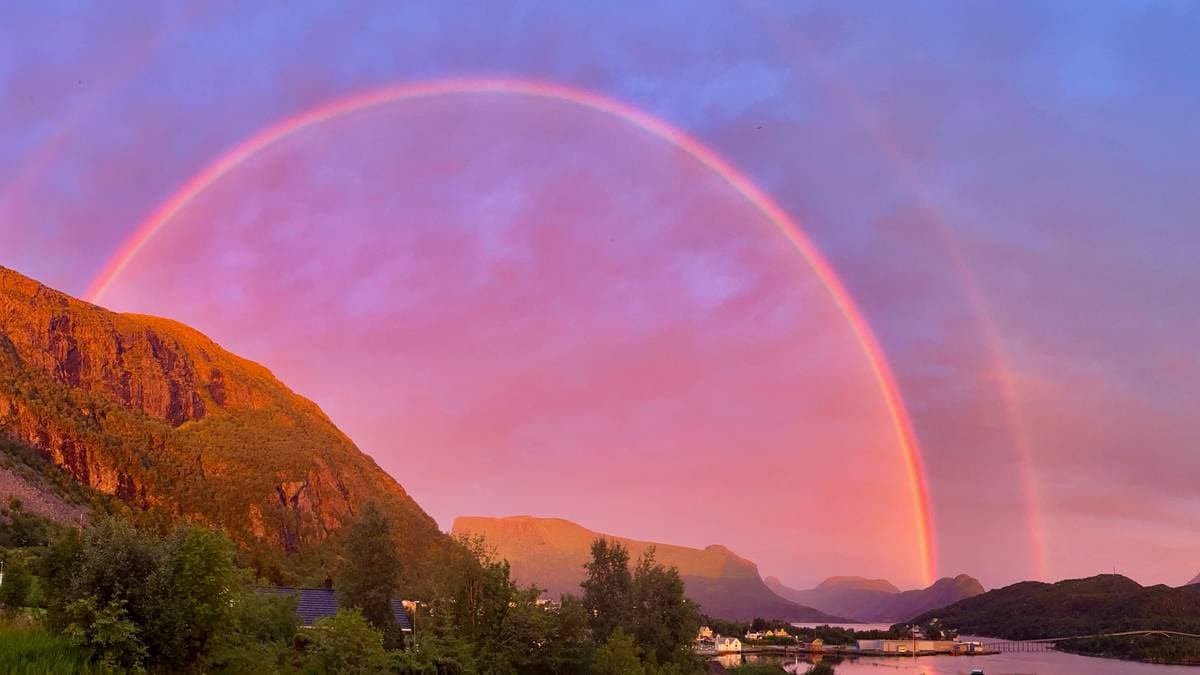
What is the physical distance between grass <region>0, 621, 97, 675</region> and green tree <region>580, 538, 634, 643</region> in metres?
43.7

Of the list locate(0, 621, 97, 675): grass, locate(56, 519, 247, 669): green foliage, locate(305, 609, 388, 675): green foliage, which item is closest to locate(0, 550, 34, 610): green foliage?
locate(56, 519, 247, 669): green foliage

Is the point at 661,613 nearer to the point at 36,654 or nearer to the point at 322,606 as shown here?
the point at 322,606

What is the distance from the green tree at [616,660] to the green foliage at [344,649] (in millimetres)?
13700

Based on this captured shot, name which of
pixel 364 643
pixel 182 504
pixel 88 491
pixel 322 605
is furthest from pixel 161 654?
pixel 182 504

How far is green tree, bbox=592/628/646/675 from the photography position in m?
44.6

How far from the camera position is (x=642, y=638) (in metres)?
65.0

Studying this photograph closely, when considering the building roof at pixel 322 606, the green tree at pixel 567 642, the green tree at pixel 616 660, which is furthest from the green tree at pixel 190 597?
the building roof at pixel 322 606

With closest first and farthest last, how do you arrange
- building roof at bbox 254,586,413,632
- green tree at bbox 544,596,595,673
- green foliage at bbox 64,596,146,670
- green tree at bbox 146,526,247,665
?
green foliage at bbox 64,596,146,670 < green tree at bbox 146,526,247,665 < green tree at bbox 544,596,595,673 < building roof at bbox 254,586,413,632

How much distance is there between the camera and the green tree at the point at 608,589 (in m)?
64.0

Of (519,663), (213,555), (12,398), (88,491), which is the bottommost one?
(519,663)

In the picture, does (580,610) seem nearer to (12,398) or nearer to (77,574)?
(77,574)

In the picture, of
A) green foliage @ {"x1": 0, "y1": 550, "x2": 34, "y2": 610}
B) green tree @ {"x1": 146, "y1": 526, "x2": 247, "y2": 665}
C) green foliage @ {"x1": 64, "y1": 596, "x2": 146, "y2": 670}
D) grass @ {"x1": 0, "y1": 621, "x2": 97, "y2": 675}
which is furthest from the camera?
green foliage @ {"x1": 0, "y1": 550, "x2": 34, "y2": 610}

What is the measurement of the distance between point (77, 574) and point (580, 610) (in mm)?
27712

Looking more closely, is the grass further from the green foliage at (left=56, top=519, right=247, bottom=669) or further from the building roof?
the building roof
